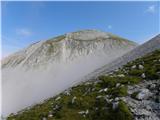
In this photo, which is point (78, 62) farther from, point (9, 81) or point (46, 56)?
point (9, 81)

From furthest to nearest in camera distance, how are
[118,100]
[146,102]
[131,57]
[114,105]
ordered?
1. [131,57]
2. [118,100]
3. [114,105]
4. [146,102]

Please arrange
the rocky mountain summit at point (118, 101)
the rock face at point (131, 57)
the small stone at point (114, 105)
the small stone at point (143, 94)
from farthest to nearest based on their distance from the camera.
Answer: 1. the rock face at point (131, 57)
2. the small stone at point (143, 94)
3. the small stone at point (114, 105)
4. the rocky mountain summit at point (118, 101)

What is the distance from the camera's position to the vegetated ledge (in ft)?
55.8

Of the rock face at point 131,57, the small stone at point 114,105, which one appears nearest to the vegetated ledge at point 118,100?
the small stone at point 114,105

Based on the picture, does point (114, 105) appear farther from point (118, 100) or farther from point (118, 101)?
point (118, 100)

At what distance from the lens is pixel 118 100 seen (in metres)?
18.3

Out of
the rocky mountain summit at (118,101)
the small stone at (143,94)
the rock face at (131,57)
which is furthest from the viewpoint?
the rock face at (131,57)

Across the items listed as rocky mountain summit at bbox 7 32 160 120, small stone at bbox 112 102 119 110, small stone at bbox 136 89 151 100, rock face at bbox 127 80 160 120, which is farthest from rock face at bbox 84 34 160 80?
small stone at bbox 112 102 119 110

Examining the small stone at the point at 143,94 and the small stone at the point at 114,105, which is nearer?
the small stone at the point at 114,105

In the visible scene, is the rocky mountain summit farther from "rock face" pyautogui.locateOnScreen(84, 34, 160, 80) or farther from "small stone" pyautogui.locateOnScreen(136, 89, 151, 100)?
"rock face" pyautogui.locateOnScreen(84, 34, 160, 80)

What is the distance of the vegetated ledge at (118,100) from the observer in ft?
55.8

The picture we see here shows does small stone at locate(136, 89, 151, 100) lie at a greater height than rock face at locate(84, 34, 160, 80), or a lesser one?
lesser

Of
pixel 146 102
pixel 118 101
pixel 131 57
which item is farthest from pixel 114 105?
pixel 131 57

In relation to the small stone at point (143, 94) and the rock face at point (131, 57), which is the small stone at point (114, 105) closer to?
the small stone at point (143, 94)
